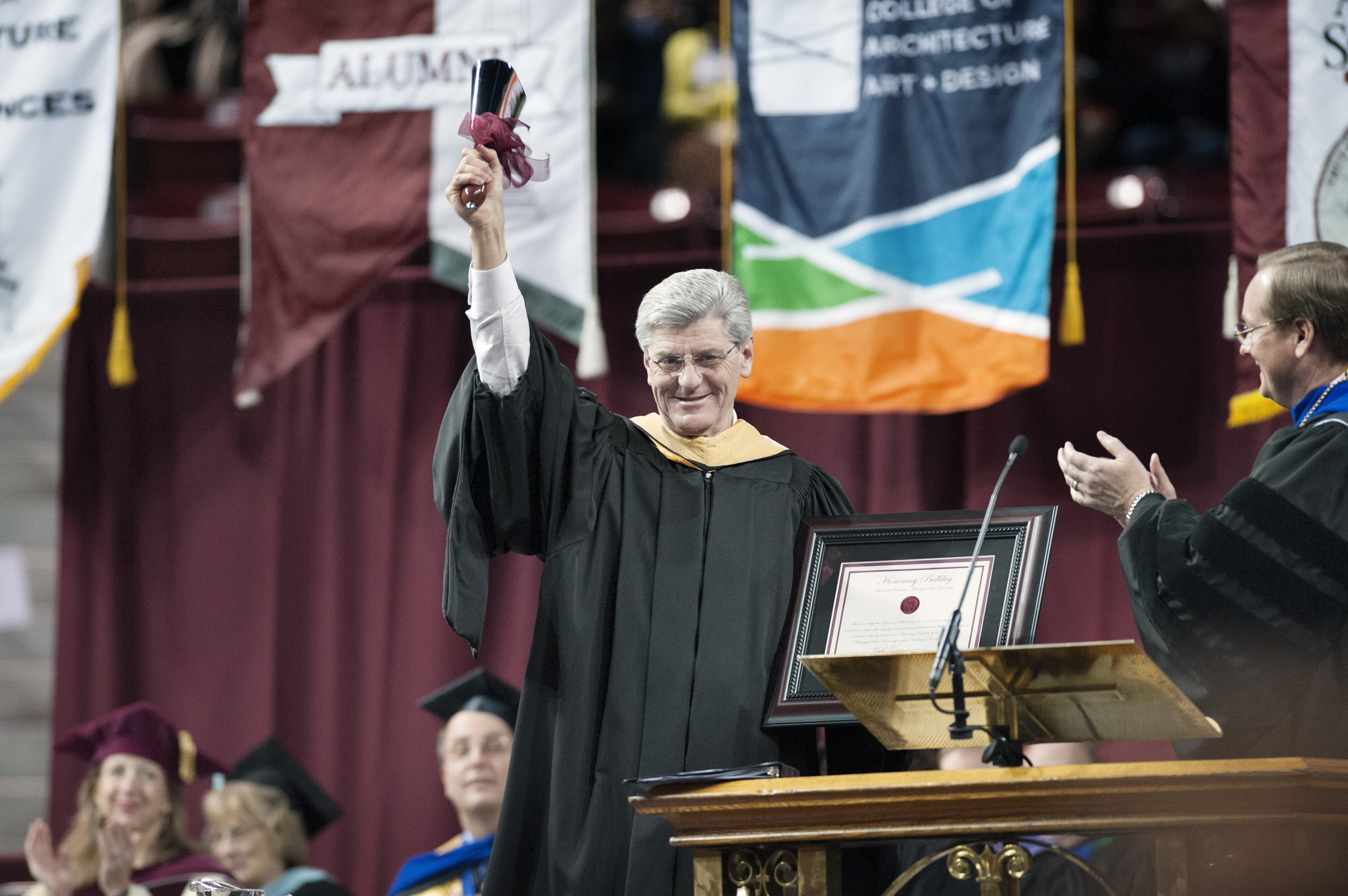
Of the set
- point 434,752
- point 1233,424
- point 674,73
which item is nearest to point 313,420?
point 434,752

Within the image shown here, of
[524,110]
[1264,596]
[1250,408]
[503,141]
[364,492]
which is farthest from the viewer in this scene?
[364,492]

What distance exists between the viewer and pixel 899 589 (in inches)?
97.0

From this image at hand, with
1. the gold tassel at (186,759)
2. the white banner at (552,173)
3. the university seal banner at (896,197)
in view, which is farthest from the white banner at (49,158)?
the university seal banner at (896,197)

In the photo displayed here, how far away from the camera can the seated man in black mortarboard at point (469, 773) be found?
4.70 metres

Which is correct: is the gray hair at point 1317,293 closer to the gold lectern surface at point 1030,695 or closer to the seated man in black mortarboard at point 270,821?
the gold lectern surface at point 1030,695

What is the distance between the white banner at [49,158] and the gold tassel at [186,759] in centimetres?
128

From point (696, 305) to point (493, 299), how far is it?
38 centimetres

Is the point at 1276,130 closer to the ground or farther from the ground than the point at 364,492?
farther from the ground

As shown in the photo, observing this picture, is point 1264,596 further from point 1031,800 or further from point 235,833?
point 235,833

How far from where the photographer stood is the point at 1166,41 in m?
7.21

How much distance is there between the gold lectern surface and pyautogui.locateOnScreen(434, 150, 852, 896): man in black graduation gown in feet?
1.46

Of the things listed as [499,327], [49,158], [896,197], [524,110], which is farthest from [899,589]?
[49,158]

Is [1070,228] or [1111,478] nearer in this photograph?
[1111,478]

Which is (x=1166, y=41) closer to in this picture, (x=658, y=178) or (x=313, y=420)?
(x=658, y=178)
